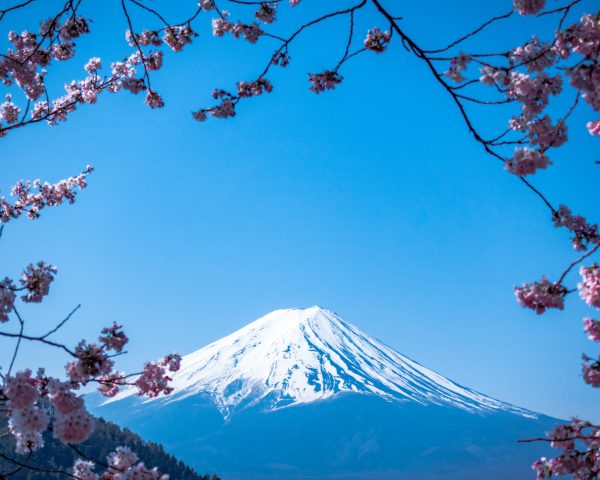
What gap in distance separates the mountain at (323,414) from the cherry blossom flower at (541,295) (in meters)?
117

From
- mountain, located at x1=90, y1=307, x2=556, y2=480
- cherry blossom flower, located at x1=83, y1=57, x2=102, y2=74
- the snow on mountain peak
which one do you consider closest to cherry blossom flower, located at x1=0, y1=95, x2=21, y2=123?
cherry blossom flower, located at x1=83, y1=57, x2=102, y2=74

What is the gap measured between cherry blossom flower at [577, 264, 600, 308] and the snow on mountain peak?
15158cm

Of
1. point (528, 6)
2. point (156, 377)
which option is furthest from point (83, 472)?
point (528, 6)

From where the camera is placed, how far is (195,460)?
122 meters

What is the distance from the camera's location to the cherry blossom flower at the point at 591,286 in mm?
2561

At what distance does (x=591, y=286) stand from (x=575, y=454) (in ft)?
4.15

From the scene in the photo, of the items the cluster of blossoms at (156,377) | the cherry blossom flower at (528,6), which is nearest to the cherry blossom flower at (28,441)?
the cluster of blossoms at (156,377)

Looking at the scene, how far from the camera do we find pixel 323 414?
470 feet

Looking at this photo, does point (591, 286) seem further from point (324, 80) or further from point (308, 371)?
point (308, 371)

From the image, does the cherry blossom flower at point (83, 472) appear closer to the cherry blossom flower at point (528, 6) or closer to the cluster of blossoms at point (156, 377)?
the cluster of blossoms at point (156, 377)

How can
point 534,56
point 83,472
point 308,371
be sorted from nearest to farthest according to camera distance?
point 534,56 < point 83,472 < point 308,371

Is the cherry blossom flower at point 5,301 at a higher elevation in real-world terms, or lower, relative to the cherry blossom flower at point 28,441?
higher

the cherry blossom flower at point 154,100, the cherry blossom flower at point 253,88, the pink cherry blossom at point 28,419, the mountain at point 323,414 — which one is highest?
the mountain at point 323,414

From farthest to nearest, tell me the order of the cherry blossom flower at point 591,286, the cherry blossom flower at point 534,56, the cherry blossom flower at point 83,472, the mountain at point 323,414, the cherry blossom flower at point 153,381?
the mountain at point 323,414
the cherry blossom flower at point 153,381
the cherry blossom flower at point 83,472
the cherry blossom flower at point 534,56
the cherry blossom flower at point 591,286
